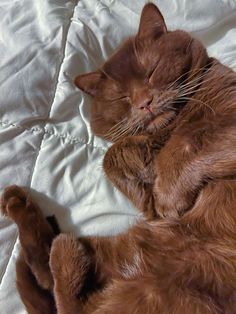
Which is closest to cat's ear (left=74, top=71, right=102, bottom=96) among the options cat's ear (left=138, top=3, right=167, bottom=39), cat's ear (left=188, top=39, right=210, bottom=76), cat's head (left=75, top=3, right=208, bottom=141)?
cat's head (left=75, top=3, right=208, bottom=141)

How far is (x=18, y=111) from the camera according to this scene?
1.66 m

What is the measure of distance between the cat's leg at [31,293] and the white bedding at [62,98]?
0.11 ft

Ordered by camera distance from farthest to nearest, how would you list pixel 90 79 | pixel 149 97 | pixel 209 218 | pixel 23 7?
pixel 23 7
pixel 90 79
pixel 149 97
pixel 209 218

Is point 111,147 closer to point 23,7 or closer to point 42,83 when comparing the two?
point 42,83

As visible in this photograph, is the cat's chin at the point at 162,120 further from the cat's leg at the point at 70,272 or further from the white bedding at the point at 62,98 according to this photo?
the cat's leg at the point at 70,272

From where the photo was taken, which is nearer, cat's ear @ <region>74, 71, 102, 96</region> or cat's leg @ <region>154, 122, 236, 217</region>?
cat's leg @ <region>154, 122, 236, 217</region>

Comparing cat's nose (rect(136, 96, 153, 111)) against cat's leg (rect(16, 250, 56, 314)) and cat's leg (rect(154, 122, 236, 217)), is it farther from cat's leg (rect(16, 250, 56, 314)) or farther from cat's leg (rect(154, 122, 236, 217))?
cat's leg (rect(16, 250, 56, 314))

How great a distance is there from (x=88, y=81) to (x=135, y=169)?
351 mm

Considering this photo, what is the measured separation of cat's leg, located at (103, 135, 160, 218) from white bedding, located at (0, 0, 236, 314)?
0.06 meters

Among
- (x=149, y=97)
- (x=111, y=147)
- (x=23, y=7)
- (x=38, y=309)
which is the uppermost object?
(x=23, y=7)

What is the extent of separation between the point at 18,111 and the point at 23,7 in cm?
41

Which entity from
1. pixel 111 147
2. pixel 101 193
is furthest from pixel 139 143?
pixel 101 193

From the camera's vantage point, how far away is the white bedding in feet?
5.28

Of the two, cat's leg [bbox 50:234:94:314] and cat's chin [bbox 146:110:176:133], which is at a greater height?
cat's chin [bbox 146:110:176:133]
